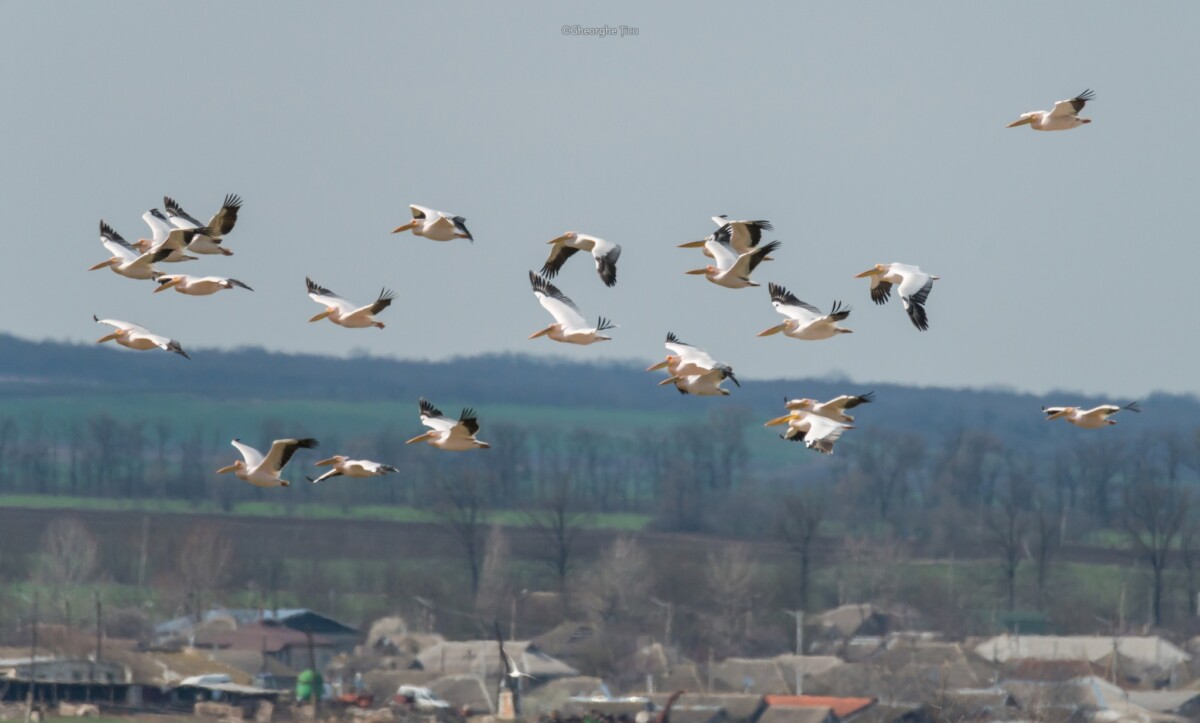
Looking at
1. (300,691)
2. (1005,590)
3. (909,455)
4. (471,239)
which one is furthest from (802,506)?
(471,239)

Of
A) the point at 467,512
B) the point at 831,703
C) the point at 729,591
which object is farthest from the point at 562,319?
the point at 467,512

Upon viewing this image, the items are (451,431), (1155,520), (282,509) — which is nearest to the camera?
(451,431)

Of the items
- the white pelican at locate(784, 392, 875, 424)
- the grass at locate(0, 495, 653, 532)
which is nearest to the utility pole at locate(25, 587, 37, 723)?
the grass at locate(0, 495, 653, 532)

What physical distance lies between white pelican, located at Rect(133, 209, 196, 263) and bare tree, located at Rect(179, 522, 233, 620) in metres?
63.0

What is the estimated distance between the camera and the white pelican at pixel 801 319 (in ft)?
119

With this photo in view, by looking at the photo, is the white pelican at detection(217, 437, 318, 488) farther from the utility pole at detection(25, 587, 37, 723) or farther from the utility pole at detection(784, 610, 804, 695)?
the utility pole at detection(784, 610, 804, 695)

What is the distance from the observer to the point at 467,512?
120 meters

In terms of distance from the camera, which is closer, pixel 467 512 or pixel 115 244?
pixel 115 244

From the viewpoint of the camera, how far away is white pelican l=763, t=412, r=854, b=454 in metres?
33.0

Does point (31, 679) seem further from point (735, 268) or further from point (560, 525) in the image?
point (735, 268)

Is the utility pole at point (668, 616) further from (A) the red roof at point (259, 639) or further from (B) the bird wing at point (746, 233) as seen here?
(B) the bird wing at point (746, 233)

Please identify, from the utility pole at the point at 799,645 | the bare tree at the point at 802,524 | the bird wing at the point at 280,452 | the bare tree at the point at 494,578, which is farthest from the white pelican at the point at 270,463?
the bare tree at the point at 802,524

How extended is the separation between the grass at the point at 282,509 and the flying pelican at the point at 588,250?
7837cm

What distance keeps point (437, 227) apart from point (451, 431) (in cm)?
466
